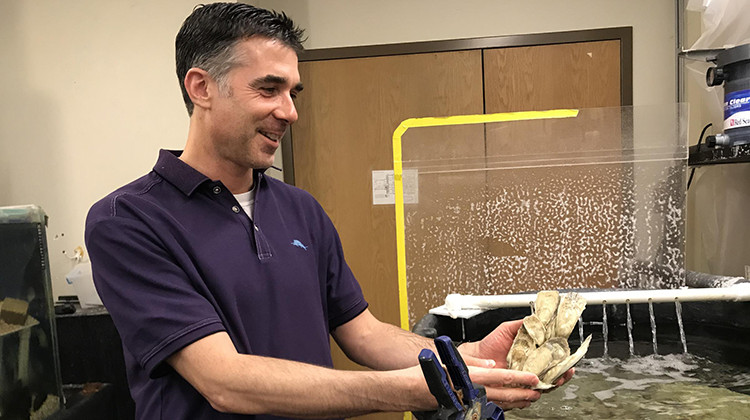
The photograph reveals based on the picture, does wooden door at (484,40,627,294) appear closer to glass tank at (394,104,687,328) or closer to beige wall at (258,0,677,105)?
glass tank at (394,104,687,328)

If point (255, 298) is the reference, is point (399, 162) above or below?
above

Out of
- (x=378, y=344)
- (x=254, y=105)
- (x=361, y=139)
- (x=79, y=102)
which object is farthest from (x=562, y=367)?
(x=79, y=102)

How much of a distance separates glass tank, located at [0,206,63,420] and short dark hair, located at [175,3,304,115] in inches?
32.9

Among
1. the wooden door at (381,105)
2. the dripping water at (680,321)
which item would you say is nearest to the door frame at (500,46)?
the wooden door at (381,105)

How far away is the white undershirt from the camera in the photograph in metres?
1.07

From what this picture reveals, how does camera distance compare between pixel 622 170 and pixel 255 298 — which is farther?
pixel 622 170

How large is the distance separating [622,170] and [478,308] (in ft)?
2.26

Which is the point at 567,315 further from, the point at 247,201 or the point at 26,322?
the point at 26,322

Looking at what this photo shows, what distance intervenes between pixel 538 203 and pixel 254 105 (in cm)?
119

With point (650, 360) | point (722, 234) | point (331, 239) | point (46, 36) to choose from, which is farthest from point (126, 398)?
point (722, 234)

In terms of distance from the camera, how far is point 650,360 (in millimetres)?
1677

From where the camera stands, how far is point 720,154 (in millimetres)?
1731

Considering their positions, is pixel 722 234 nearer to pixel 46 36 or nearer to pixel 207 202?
pixel 207 202

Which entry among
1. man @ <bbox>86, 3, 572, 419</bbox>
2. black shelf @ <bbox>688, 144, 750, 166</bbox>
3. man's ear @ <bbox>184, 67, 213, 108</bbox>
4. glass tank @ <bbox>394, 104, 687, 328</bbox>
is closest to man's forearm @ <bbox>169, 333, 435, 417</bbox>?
man @ <bbox>86, 3, 572, 419</bbox>
